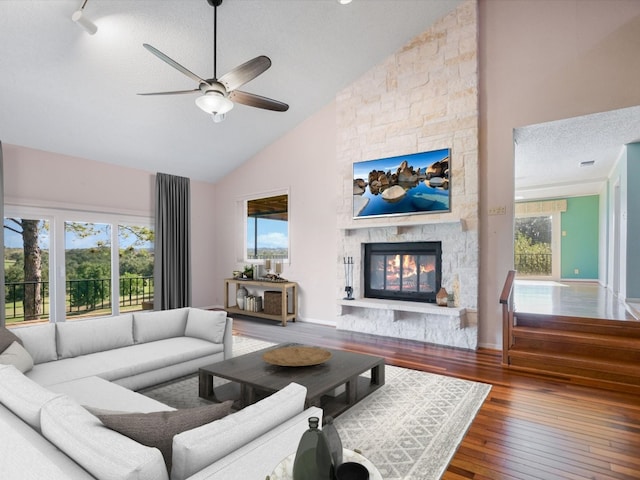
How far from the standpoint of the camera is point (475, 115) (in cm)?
449

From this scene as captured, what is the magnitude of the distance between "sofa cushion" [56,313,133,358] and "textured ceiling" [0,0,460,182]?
2.85m

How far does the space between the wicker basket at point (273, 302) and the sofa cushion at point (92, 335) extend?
2935 millimetres

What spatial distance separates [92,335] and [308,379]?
2012 mm

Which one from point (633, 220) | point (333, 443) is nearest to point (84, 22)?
point (333, 443)

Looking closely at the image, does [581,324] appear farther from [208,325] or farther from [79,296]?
[79,296]

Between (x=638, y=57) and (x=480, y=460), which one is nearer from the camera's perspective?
(x=480, y=460)

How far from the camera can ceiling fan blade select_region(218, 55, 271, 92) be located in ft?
9.34

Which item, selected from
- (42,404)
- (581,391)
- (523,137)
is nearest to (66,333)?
(42,404)

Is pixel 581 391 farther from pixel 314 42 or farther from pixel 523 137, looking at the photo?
pixel 314 42

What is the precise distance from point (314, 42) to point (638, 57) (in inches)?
141

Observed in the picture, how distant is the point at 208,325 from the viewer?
3623 mm

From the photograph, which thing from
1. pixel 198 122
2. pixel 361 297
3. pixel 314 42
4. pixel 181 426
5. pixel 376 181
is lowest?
pixel 361 297

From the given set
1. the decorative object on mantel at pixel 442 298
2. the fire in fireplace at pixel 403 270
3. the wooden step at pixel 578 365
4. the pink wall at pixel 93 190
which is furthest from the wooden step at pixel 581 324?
the pink wall at pixel 93 190

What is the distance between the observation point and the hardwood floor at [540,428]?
81.1 inches
